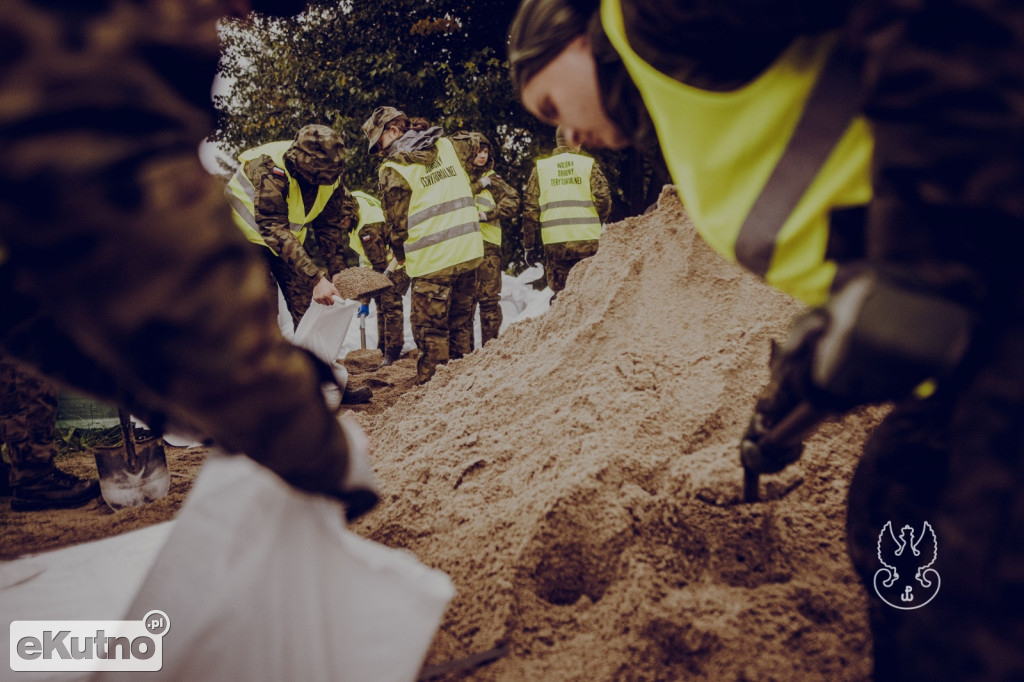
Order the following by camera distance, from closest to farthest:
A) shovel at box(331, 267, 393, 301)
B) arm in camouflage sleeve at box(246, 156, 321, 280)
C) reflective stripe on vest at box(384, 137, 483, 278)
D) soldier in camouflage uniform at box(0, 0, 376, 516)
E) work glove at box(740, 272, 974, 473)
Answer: soldier in camouflage uniform at box(0, 0, 376, 516), work glove at box(740, 272, 974, 473), arm in camouflage sleeve at box(246, 156, 321, 280), reflective stripe on vest at box(384, 137, 483, 278), shovel at box(331, 267, 393, 301)

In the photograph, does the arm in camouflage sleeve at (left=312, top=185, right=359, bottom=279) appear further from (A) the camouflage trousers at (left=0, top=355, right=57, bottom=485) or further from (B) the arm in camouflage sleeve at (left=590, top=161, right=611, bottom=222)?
(B) the arm in camouflage sleeve at (left=590, top=161, right=611, bottom=222)

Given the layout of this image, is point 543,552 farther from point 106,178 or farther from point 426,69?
point 426,69

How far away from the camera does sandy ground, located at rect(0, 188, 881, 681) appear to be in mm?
1209

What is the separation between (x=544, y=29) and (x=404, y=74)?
8.93 metres

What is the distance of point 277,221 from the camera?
416 centimetres

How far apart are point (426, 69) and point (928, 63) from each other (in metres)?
9.30

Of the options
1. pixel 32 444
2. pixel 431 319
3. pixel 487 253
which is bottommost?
pixel 431 319

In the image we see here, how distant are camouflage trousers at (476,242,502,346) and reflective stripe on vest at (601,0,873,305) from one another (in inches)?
184

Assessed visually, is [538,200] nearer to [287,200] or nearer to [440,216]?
[440,216]

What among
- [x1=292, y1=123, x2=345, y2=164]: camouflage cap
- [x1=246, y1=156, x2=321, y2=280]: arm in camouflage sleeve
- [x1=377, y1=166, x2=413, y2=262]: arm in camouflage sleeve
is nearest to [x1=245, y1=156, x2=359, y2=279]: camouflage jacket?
[x1=246, y1=156, x2=321, y2=280]: arm in camouflage sleeve

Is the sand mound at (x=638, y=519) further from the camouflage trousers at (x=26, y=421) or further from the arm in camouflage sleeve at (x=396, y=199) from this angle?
the arm in camouflage sleeve at (x=396, y=199)

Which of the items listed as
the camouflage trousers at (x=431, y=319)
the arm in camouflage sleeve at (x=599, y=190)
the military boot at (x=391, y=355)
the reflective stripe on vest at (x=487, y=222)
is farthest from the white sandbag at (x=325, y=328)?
the arm in camouflage sleeve at (x=599, y=190)

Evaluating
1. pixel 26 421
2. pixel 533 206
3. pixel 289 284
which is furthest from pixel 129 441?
pixel 533 206

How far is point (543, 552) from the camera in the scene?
1445mm
